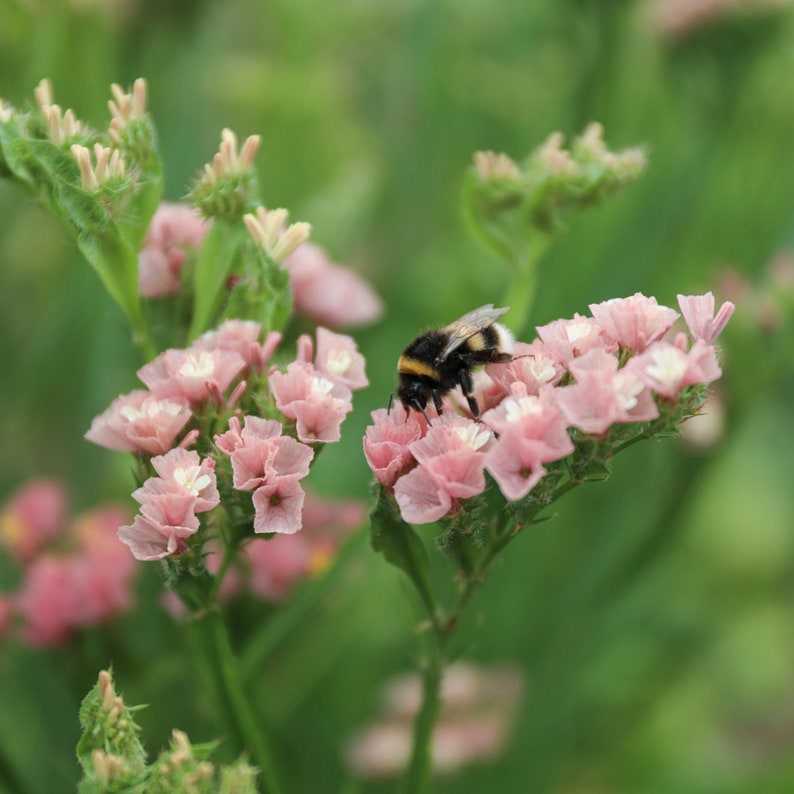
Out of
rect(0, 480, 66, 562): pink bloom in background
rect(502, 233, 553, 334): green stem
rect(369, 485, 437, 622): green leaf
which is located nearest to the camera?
rect(369, 485, 437, 622): green leaf

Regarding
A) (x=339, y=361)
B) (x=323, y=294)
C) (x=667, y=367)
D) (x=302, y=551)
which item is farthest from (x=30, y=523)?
(x=667, y=367)

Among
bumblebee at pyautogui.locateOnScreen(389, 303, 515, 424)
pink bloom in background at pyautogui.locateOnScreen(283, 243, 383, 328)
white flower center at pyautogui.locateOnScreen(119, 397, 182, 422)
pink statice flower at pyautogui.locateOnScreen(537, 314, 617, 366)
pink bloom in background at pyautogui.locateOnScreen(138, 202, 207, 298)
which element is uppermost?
pink bloom in background at pyautogui.locateOnScreen(138, 202, 207, 298)

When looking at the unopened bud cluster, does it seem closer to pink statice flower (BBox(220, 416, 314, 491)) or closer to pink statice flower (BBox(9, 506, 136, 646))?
pink statice flower (BBox(220, 416, 314, 491))

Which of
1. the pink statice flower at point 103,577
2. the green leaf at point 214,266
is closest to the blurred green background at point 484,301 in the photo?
the pink statice flower at point 103,577

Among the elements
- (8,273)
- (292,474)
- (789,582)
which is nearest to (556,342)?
(292,474)

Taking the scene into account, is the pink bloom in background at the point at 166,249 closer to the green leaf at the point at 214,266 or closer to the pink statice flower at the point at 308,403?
the green leaf at the point at 214,266

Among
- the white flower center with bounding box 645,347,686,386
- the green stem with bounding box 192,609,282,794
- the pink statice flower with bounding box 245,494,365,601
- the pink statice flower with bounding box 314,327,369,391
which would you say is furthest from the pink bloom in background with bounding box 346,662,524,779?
the white flower center with bounding box 645,347,686,386
